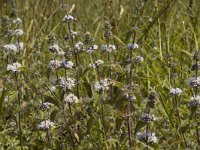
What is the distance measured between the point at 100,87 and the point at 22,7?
2.58 meters

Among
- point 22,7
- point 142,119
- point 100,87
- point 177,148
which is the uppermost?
point 22,7

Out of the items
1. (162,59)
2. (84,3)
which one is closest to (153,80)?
(162,59)

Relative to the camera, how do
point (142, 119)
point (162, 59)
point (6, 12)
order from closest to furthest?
point (142, 119)
point (162, 59)
point (6, 12)

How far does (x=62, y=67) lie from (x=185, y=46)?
1.88 metres

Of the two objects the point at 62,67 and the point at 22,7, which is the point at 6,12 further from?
the point at 62,67

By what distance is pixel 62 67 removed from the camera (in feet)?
5.47

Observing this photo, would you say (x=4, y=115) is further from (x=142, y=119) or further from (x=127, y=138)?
(x=142, y=119)

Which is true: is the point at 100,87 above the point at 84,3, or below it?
below

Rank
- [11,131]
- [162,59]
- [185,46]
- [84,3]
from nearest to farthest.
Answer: [11,131] < [162,59] < [185,46] < [84,3]

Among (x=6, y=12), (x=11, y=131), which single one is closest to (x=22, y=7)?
(x=6, y=12)

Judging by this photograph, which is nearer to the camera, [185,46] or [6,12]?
[185,46]

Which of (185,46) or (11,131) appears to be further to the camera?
(185,46)

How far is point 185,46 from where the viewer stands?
3367mm

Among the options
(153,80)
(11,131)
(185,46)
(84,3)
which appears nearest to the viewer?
(11,131)
